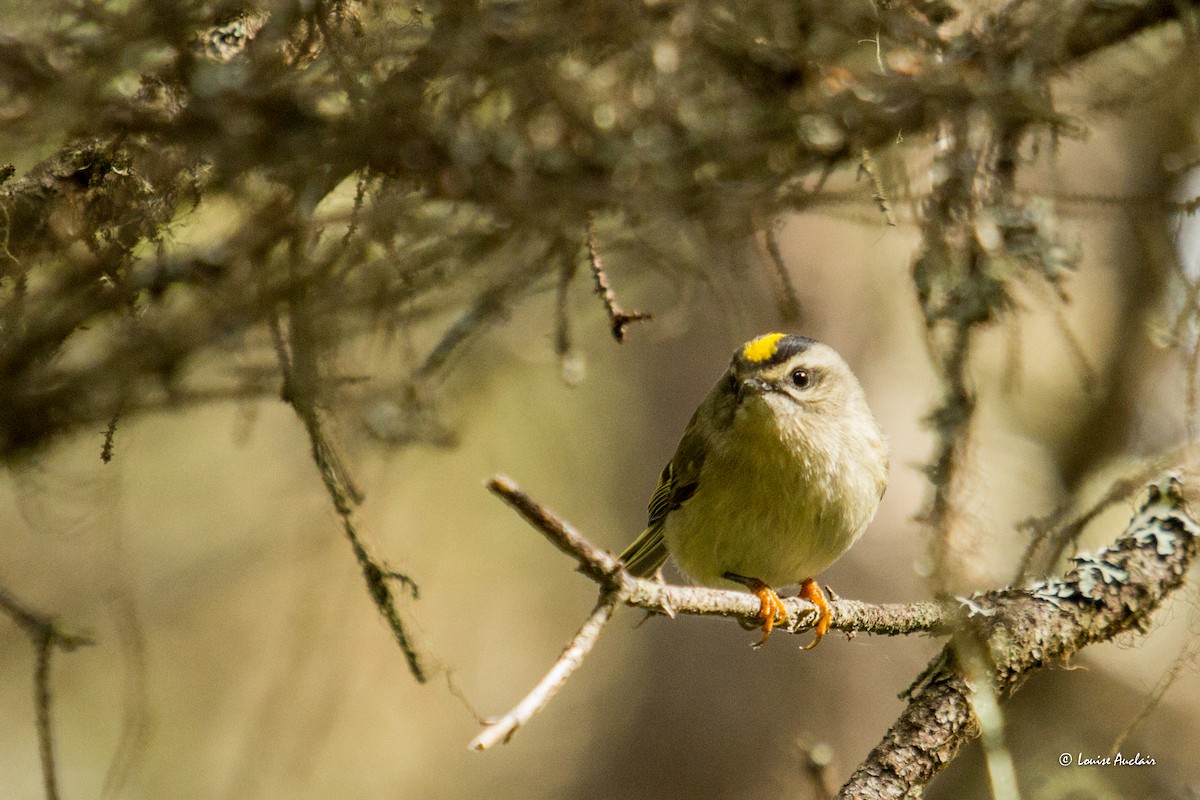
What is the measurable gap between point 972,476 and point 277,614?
5.58 metres

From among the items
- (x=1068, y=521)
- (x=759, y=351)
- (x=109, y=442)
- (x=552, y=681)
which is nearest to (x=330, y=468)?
(x=109, y=442)

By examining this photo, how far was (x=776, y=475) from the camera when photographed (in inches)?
126

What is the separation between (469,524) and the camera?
695 cm

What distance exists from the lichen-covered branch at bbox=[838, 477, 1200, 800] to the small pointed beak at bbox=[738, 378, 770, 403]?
104 centimetres

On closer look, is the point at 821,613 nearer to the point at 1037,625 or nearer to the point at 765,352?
the point at 1037,625

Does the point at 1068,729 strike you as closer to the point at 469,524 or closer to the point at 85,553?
the point at 469,524

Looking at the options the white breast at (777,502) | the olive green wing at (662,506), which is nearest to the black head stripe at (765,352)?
the white breast at (777,502)

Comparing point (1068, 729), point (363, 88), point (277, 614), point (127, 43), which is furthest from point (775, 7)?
point (277, 614)

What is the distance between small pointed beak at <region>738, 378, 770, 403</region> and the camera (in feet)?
10.9

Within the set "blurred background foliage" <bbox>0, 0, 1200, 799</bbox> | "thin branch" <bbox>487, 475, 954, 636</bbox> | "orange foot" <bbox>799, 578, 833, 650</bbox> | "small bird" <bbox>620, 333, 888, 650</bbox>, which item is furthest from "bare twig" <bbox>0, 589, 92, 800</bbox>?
"orange foot" <bbox>799, 578, 833, 650</bbox>

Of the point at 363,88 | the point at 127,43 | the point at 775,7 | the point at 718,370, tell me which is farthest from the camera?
the point at 718,370

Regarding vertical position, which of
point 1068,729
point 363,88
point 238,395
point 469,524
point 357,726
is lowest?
point 357,726

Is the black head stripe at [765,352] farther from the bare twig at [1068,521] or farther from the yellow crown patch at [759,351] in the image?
the bare twig at [1068,521]

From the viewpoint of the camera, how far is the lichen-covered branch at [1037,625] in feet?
7.36
